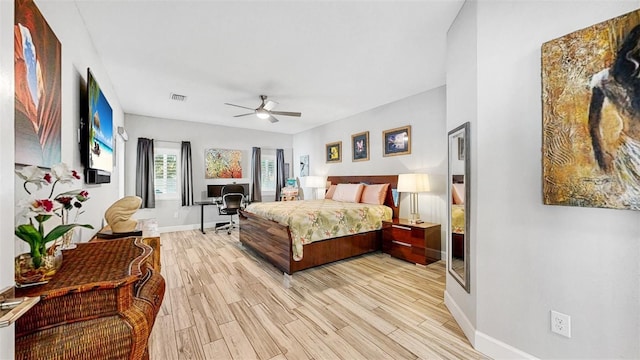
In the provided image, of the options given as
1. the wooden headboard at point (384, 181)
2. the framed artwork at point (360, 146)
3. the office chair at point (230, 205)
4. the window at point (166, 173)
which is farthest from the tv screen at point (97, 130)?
the framed artwork at point (360, 146)

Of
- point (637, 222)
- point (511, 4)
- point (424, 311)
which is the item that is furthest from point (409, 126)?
point (637, 222)

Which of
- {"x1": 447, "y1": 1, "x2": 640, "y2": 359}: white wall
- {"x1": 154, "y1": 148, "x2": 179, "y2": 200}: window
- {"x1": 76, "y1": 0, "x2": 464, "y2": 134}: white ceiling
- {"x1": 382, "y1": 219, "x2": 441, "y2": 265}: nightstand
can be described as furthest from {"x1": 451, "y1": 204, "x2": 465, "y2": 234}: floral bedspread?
{"x1": 154, "y1": 148, "x2": 179, "y2": 200}: window

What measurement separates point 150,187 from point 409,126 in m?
5.32

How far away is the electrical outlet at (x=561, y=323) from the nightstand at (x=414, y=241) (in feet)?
6.33

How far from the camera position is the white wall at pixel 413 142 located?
3756 millimetres

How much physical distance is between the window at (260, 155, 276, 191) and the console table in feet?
19.3

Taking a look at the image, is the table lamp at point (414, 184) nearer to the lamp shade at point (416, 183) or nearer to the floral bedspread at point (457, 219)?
the lamp shade at point (416, 183)

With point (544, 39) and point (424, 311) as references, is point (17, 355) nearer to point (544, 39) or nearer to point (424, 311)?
point (424, 311)

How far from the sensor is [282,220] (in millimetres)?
3115

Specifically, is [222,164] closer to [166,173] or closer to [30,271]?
[166,173]

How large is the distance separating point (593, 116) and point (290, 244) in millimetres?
2677

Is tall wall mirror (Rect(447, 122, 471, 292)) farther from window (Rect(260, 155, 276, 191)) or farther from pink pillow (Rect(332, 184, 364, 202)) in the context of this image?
window (Rect(260, 155, 276, 191))

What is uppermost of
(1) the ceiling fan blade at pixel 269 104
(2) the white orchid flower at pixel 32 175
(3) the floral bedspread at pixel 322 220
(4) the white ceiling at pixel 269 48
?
(4) the white ceiling at pixel 269 48

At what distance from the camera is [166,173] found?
18.4ft
